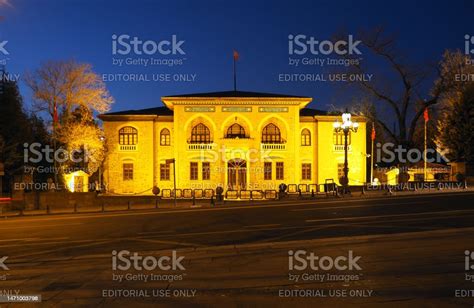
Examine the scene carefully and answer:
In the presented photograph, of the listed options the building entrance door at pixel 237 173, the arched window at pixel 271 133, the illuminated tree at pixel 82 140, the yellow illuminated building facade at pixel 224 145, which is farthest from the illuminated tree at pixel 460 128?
the illuminated tree at pixel 82 140

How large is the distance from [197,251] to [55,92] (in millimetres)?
29194

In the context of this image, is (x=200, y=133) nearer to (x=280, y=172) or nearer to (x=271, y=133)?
(x=271, y=133)

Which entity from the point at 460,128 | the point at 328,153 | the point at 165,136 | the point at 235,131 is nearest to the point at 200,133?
the point at 235,131

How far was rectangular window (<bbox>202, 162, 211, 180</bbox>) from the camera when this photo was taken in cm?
4628

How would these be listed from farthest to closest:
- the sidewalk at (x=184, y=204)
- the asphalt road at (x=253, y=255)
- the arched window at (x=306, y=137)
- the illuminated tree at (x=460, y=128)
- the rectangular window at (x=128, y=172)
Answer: the arched window at (x=306, y=137) → the rectangular window at (x=128, y=172) → the illuminated tree at (x=460, y=128) → the sidewalk at (x=184, y=204) → the asphalt road at (x=253, y=255)

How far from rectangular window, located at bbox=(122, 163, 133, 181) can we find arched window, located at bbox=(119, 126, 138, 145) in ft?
7.37

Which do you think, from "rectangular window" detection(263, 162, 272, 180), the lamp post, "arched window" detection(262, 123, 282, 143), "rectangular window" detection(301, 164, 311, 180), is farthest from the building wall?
the lamp post

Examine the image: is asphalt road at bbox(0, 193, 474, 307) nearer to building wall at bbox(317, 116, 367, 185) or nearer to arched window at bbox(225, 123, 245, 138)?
arched window at bbox(225, 123, 245, 138)

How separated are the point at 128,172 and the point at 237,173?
35.5 ft

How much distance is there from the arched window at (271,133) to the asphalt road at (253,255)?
925 inches

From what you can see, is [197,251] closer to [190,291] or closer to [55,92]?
[190,291]

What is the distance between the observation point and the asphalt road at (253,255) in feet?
27.6

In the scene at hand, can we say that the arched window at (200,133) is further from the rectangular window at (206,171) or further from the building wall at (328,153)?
the building wall at (328,153)

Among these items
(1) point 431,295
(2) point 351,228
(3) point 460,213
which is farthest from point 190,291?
(3) point 460,213
